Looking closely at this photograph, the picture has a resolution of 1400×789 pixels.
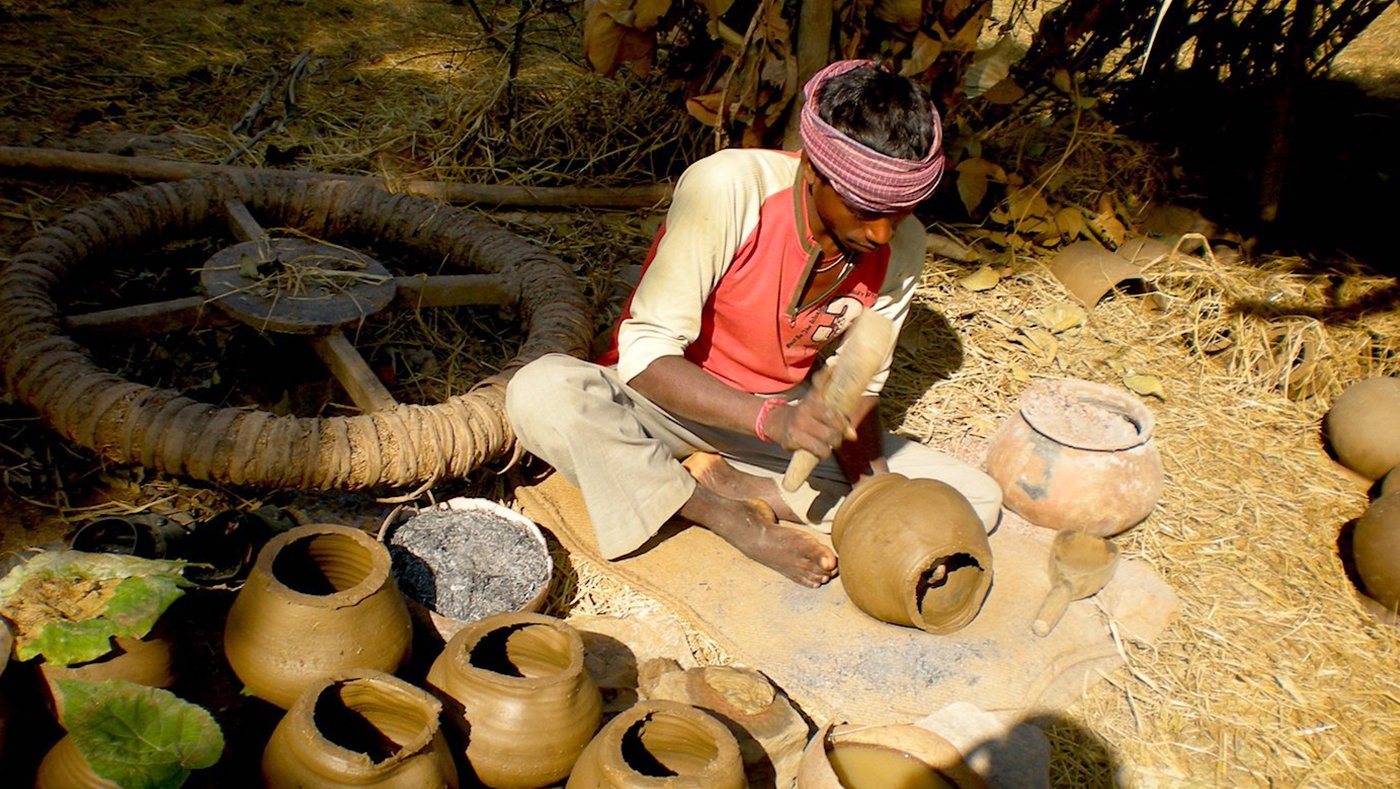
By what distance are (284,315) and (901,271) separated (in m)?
1.90

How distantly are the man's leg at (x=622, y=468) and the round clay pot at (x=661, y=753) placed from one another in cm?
89

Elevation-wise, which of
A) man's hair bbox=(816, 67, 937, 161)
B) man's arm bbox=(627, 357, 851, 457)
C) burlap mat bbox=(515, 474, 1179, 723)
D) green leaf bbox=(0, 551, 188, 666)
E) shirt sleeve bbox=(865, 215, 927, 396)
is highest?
man's hair bbox=(816, 67, 937, 161)

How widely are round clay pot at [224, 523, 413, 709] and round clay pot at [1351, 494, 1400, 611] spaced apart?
306 centimetres

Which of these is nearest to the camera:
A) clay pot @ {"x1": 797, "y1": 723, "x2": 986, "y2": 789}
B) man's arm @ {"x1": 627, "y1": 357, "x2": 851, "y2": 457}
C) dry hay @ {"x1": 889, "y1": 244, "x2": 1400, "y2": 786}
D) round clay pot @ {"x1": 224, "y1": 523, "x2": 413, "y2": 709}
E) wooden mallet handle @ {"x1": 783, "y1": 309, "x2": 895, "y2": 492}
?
round clay pot @ {"x1": 224, "y1": 523, "x2": 413, "y2": 709}

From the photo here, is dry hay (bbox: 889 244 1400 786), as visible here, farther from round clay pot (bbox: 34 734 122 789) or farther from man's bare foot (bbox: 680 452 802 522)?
round clay pot (bbox: 34 734 122 789)

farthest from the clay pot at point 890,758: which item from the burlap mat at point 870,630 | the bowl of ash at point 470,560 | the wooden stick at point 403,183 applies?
the wooden stick at point 403,183

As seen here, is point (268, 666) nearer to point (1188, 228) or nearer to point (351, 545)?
point (351, 545)

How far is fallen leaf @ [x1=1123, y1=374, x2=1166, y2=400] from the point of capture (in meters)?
4.28

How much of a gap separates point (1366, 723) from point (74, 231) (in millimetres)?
4164

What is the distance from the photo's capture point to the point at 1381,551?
337cm

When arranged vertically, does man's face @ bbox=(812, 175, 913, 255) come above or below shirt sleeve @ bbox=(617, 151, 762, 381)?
above

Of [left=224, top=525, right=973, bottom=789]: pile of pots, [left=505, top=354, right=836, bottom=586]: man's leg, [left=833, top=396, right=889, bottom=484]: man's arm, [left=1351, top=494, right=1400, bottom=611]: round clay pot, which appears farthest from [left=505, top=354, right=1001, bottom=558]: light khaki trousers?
[left=1351, top=494, right=1400, bottom=611]: round clay pot

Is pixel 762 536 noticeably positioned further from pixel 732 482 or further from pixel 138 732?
pixel 138 732

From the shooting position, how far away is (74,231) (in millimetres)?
3291
